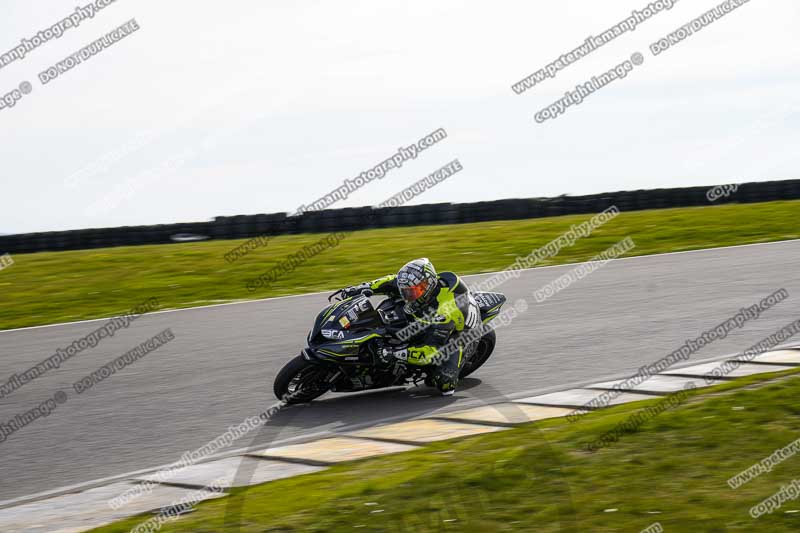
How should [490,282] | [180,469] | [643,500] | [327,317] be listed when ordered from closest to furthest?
[643,500] → [180,469] → [327,317] → [490,282]

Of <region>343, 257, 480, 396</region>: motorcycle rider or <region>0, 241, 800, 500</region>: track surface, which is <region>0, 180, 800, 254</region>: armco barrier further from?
<region>343, 257, 480, 396</region>: motorcycle rider

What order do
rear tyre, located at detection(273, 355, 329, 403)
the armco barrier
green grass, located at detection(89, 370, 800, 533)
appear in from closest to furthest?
green grass, located at detection(89, 370, 800, 533) → rear tyre, located at detection(273, 355, 329, 403) → the armco barrier

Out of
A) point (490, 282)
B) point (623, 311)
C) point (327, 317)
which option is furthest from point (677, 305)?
point (327, 317)

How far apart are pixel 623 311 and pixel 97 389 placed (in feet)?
22.6

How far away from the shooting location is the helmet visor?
928 cm

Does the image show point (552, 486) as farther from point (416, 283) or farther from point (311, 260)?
point (311, 260)

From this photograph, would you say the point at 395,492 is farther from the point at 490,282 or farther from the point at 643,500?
the point at 490,282

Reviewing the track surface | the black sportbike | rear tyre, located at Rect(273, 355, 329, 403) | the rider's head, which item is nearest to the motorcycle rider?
the rider's head

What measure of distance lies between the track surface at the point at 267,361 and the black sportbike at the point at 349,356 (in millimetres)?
191

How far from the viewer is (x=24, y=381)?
35.7 feet

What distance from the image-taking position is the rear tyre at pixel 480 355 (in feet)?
32.8

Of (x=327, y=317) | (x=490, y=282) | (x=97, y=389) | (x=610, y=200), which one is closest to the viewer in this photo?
(x=327, y=317)

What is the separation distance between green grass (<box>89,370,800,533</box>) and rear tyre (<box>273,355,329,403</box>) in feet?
6.79

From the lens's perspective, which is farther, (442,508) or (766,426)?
(766,426)
